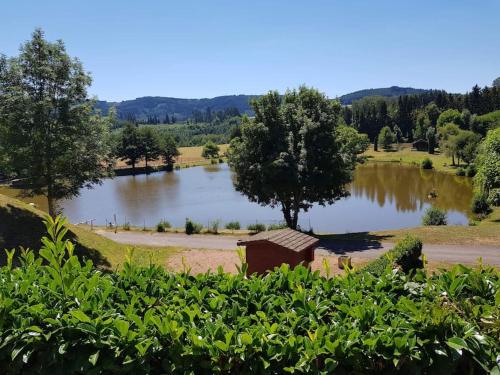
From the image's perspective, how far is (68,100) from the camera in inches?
827

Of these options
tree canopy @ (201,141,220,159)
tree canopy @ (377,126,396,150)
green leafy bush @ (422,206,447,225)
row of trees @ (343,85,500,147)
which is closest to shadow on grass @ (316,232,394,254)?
green leafy bush @ (422,206,447,225)

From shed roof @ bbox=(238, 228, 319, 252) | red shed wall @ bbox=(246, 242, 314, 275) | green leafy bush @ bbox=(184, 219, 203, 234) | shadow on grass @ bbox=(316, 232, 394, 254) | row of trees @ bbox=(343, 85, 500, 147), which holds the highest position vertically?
row of trees @ bbox=(343, 85, 500, 147)

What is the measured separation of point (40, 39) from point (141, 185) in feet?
177

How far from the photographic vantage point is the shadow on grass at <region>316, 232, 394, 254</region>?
82.2ft

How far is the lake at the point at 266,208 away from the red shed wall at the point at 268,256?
25.7 meters

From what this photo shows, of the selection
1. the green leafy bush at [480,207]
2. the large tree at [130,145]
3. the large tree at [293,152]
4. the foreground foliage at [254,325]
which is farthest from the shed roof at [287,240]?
the large tree at [130,145]

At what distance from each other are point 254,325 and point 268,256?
867 centimetres

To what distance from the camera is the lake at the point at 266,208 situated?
137 feet

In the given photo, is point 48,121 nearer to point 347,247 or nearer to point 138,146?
point 347,247

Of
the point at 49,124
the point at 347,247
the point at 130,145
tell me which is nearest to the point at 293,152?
the point at 347,247

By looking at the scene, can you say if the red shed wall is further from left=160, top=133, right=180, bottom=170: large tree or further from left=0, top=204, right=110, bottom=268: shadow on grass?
left=160, top=133, right=180, bottom=170: large tree

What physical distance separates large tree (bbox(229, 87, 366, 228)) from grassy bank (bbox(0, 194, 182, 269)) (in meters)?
9.32

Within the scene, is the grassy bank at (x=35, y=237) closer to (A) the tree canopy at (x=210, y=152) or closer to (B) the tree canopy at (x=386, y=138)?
(B) the tree canopy at (x=386, y=138)

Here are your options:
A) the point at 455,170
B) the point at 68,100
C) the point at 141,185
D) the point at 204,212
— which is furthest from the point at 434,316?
the point at 455,170
